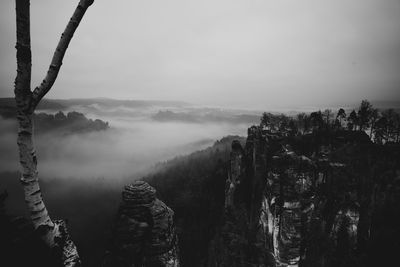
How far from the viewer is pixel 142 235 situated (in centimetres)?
1084

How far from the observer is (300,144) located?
50625 mm

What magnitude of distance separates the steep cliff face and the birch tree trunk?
29.9 meters

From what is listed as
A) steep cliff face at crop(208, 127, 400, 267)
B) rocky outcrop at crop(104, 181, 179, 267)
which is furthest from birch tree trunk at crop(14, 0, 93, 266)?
steep cliff face at crop(208, 127, 400, 267)

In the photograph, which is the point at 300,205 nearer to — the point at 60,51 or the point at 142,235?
the point at 142,235

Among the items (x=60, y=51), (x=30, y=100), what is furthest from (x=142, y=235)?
(x=60, y=51)

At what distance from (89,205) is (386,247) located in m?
134

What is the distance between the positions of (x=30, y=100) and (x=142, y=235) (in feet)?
30.1

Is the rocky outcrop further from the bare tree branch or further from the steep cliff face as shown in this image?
the steep cliff face

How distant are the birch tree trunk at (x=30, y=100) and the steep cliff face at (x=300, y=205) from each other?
98.2 ft

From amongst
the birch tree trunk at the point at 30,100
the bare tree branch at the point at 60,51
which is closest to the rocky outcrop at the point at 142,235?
Answer: the birch tree trunk at the point at 30,100

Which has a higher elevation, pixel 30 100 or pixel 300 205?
pixel 30 100

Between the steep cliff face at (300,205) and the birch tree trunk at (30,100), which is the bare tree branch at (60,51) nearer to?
the birch tree trunk at (30,100)

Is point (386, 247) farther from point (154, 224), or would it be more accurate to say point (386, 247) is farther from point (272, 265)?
point (154, 224)

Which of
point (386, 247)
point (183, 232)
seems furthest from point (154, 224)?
point (183, 232)
